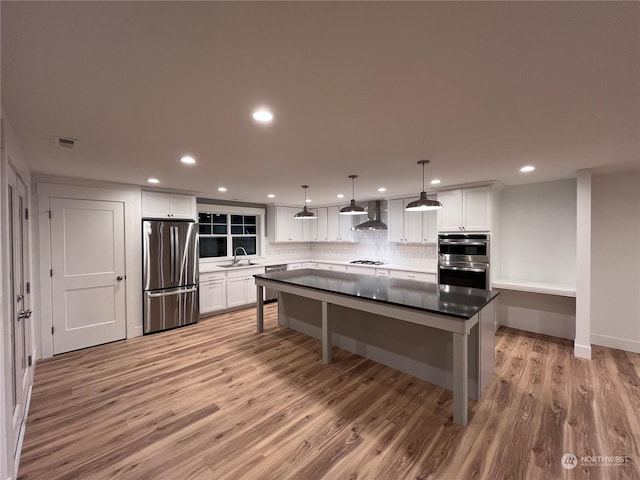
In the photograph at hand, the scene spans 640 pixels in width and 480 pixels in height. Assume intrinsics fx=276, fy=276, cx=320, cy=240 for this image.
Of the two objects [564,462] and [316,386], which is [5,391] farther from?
[564,462]

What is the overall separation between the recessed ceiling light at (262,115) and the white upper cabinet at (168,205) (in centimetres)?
331

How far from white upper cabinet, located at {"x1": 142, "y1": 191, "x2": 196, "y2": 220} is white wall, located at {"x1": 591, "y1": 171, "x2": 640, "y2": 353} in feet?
19.7

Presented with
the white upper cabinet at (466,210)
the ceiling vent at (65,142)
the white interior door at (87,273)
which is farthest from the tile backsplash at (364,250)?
the ceiling vent at (65,142)

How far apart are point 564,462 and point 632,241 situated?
320 cm

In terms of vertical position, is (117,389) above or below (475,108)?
below

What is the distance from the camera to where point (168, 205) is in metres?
4.52

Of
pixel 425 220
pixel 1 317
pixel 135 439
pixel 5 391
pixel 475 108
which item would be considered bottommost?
pixel 135 439

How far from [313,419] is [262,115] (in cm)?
236

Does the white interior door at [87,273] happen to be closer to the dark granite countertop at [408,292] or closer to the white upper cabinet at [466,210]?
the dark granite countertop at [408,292]

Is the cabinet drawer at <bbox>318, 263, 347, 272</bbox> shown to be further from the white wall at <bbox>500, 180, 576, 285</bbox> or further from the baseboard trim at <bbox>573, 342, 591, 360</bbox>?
the baseboard trim at <bbox>573, 342, 591, 360</bbox>

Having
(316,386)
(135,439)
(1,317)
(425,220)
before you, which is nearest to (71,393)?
(135,439)

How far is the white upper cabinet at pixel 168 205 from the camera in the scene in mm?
4289

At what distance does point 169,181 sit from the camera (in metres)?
3.91

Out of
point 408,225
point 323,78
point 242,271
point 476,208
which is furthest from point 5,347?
point 408,225
